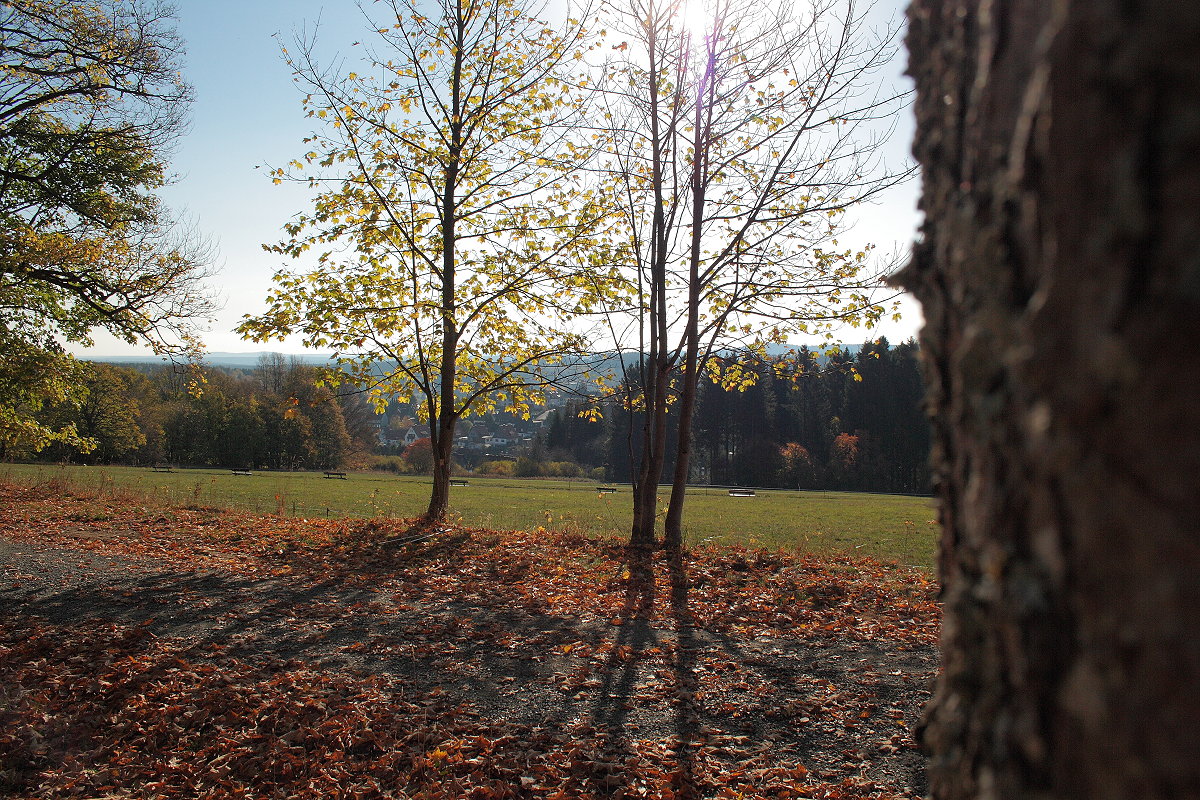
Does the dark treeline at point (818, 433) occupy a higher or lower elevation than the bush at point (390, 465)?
higher

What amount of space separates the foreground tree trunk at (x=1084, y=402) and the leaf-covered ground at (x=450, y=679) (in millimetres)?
3442

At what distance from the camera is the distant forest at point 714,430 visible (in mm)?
60188

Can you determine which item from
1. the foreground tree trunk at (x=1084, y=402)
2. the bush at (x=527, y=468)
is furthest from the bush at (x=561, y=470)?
the foreground tree trunk at (x=1084, y=402)

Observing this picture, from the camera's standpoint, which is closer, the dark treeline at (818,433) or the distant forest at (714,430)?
the distant forest at (714,430)

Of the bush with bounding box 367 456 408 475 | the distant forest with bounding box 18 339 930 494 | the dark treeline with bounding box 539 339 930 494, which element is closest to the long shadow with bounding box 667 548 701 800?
the distant forest with bounding box 18 339 930 494

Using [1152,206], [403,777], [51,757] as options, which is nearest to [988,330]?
[1152,206]

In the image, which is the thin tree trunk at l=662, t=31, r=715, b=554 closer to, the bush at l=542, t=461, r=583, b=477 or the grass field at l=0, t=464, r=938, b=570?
the grass field at l=0, t=464, r=938, b=570

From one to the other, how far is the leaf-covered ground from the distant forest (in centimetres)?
4896

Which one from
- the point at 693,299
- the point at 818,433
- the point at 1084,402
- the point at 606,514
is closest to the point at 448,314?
the point at 693,299

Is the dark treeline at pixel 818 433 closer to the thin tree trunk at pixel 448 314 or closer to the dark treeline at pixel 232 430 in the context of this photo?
the dark treeline at pixel 232 430

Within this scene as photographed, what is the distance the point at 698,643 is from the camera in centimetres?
634

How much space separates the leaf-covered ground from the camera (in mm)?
3955

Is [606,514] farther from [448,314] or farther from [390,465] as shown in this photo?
[390,465]

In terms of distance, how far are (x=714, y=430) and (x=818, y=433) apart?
1088 cm
